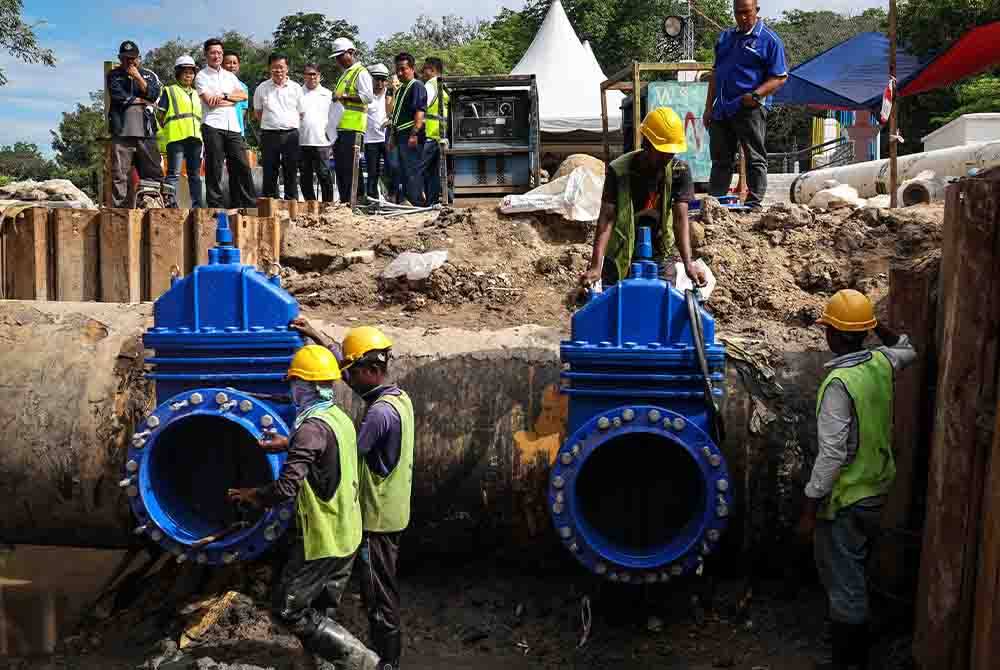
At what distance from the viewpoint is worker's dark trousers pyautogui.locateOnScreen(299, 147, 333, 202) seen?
10.8m

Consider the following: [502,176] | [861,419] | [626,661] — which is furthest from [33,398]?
[502,176]

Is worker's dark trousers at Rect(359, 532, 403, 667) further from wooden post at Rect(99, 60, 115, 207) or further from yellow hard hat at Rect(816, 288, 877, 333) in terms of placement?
wooden post at Rect(99, 60, 115, 207)

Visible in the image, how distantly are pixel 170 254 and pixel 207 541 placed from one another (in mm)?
2849

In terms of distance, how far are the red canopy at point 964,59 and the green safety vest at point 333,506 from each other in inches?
544

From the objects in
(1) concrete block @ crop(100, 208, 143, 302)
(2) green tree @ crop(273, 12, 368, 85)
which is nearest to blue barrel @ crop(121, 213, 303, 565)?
(1) concrete block @ crop(100, 208, 143, 302)

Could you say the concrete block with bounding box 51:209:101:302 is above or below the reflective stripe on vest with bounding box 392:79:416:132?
below

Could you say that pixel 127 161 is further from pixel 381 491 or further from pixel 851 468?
pixel 851 468

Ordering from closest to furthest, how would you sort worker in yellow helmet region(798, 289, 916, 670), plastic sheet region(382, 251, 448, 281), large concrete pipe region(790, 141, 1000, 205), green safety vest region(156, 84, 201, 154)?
worker in yellow helmet region(798, 289, 916, 670), plastic sheet region(382, 251, 448, 281), green safety vest region(156, 84, 201, 154), large concrete pipe region(790, 141, 1000, 205)

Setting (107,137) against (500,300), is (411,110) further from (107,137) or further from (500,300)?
(500,300)

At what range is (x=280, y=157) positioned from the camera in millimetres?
10805

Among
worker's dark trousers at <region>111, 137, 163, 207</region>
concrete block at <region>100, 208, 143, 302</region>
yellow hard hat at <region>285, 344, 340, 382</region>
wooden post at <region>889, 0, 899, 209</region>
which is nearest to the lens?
yellow hard hat at <region>285, 344, 340, 382</region>

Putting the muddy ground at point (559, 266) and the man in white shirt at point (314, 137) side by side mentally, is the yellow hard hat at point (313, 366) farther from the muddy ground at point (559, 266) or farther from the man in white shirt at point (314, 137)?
the man in white shirt at point (314, 137)

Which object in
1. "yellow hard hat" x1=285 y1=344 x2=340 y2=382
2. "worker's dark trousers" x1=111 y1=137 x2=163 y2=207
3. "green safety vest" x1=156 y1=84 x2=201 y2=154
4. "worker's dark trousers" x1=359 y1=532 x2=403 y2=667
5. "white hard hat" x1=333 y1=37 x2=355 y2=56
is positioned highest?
"white hard hat" x1=333 y1=37 x2=355 y2=56

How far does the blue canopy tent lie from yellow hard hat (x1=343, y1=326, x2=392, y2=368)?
15.0 m
